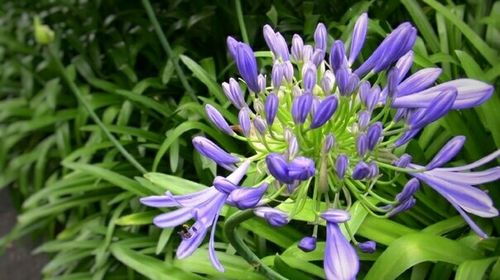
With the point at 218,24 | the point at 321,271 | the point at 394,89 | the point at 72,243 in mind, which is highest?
the point at 394,89

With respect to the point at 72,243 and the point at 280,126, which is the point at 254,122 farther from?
the point at 72,243

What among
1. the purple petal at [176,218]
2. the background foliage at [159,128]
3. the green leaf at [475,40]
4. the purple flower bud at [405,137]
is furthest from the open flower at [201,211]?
the green leaf at [475,40]

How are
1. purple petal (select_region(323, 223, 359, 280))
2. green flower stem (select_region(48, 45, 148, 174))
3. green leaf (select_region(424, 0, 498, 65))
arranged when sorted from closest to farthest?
purple petal (select_region(323, 223, 359, 280)) → green leaf (select_region(424, 0, 498, 65)) → green flower stem (select_region(48, 45, 148, 174))

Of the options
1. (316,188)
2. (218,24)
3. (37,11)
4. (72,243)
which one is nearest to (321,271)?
(316,188)

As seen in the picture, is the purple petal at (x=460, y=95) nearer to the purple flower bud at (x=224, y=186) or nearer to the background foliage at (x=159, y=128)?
the purple flower bud at (x=224, y=186)

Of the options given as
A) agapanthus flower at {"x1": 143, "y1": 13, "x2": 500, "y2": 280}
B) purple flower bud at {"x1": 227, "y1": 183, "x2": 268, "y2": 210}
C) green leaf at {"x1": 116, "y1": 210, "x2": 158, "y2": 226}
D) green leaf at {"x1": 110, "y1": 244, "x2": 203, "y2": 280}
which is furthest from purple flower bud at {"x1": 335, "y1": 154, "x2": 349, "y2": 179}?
green leaf at {"x1": 116, "y1": 210, "x2": 158, "y2": 226}

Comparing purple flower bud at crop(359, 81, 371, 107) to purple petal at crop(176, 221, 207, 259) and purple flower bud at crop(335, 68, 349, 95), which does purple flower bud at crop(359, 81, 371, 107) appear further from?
purple petal at crop(176, 221, 207, 259)
